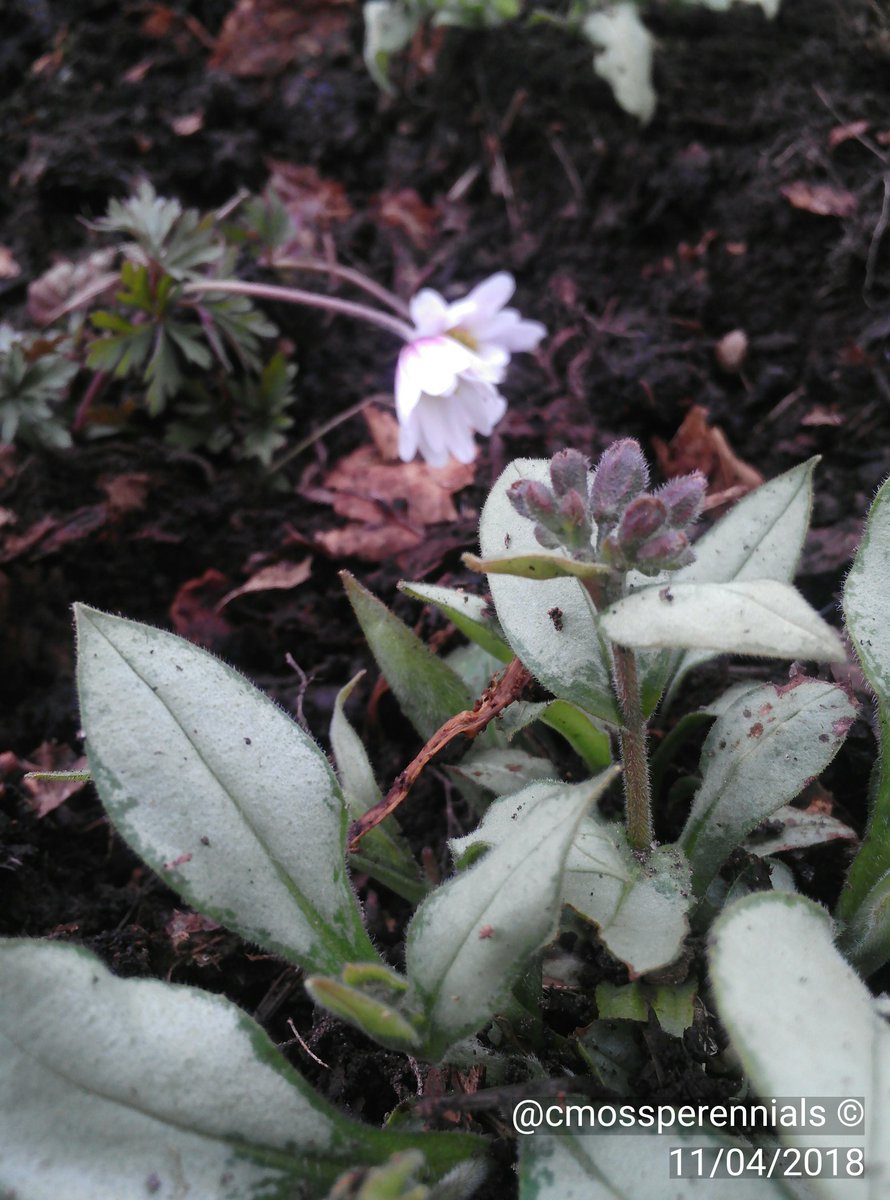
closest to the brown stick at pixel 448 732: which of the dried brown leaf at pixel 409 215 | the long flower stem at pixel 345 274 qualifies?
the long flower stem at pixel 345 274

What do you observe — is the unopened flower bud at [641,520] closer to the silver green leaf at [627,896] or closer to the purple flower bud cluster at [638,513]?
the purple flower bud cluster at [638,513]

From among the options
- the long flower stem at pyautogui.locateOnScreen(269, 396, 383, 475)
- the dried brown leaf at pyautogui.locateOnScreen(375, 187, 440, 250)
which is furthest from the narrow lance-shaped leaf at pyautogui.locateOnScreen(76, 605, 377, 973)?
the dried brown leaf at pyautogui.locateOnScreen(375, 187, 440, 250)

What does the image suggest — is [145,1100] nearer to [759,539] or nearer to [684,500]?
[684,500]

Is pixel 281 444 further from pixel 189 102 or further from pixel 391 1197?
pixel 391 1197

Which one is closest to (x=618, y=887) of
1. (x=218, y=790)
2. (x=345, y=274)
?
(x=218, y=790)

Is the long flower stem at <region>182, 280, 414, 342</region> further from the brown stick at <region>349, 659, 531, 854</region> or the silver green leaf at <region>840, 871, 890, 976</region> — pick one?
the silver green leaf at <region>840, 871, 890, 976</region>
